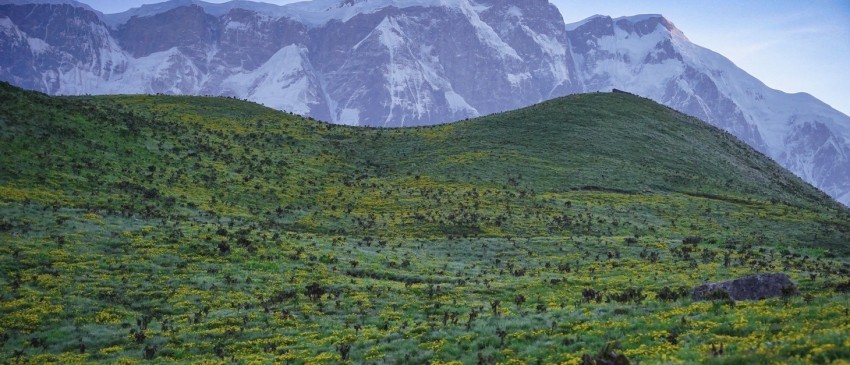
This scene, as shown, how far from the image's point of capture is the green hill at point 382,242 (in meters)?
21.2

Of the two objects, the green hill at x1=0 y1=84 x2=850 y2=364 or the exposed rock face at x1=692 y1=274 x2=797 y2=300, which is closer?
the green hill at x1=0 y1=84 x2=850 y2=364

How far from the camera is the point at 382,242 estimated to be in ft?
154

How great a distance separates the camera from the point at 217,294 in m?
29.7

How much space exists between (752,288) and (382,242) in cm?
2828

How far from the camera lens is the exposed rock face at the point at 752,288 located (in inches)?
918

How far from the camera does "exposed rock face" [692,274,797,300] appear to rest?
23.3 metres

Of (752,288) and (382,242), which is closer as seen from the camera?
(752,288)

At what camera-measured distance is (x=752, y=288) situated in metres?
23.9

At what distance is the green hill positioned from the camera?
2119 centimetres

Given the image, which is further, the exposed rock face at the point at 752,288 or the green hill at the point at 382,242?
the exposed rock face at the point at 752,288

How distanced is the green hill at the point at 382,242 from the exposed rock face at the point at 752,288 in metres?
1.28

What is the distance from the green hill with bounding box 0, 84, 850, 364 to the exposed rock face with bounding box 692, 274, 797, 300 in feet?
4.19

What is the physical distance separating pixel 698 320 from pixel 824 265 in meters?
24.3

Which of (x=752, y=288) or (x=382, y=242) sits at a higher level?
(x=752, y=288)
